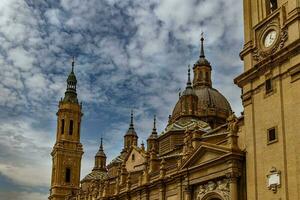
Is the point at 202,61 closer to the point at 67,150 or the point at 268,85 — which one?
the point at 67,150

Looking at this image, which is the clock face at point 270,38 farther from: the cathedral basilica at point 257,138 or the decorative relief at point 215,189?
the decorative relief at point 215,189

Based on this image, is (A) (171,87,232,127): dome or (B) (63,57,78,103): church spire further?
(B) (63,57,78,103): church spire

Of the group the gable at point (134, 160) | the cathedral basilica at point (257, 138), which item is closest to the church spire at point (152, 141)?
the gable at point (134, 160)

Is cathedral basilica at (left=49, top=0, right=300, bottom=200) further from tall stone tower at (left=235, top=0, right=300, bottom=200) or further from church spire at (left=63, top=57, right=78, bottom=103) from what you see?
church spire at (left=63, top=57, right=78, bottom=103)

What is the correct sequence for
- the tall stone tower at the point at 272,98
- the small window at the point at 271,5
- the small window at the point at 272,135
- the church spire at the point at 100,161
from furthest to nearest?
the church spire at the point at 100,161, the small window at the point at 271,5, the small window at the point at 272,135, the tall stone tower at the point at 272,98

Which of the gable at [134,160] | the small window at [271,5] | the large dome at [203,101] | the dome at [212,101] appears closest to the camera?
the small window at [271,5]

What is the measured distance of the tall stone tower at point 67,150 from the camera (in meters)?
87.1

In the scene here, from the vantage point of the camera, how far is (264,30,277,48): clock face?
27.3 m

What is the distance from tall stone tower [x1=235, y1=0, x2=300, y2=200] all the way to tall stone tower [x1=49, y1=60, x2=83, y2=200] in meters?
62.9

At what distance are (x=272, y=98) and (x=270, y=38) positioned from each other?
11.5 ft

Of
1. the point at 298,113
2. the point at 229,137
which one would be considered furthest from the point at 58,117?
the point at 298,113

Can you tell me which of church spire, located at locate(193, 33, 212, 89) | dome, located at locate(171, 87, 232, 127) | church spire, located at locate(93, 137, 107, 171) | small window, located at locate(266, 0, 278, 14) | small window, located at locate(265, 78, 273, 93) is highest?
church spire, located at locate(193, 33, 212, 89)

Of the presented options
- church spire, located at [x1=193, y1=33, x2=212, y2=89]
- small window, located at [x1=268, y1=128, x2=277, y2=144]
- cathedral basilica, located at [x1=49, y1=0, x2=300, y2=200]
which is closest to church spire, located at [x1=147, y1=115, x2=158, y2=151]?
church spire, located at [x1=193, y1=33, x2=212, y2=89]

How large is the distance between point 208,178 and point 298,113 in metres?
9.45
